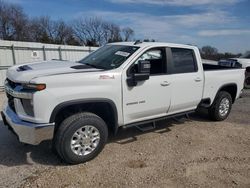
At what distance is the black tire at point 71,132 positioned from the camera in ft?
12.2

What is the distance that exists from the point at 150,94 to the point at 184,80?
0.96 metres

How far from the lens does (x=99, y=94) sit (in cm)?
391

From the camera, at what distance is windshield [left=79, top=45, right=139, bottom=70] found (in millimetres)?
4387

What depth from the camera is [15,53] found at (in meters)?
11.8

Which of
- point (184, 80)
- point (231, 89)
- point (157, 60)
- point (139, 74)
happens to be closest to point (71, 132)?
point (139, 74)

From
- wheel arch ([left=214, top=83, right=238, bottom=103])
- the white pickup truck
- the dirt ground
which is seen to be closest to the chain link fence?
the dirt ground

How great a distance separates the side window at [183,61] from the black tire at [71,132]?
196 centimetres

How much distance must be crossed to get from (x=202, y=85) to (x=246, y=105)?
369 centimetres

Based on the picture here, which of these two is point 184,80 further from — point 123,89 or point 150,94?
point 123,89

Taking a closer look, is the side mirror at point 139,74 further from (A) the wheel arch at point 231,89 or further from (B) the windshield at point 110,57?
→ (A) the wheel arch at point 231,89

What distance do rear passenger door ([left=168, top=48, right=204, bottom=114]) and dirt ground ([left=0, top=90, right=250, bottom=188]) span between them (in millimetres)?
696

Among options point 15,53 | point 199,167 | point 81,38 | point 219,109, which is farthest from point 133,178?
point 81,38

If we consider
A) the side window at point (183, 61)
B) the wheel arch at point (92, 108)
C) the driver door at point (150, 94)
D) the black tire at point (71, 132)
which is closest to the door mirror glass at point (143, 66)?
the driver door at point (150, 94)

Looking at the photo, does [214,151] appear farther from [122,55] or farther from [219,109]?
[122,55]
